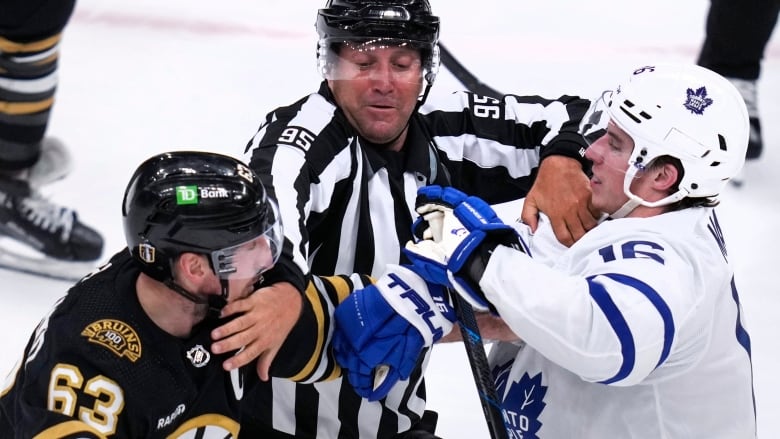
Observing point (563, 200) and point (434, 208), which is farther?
point (563, 200)

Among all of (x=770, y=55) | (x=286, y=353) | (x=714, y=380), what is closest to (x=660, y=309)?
(x=714, y=380)

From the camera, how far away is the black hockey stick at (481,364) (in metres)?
2.28

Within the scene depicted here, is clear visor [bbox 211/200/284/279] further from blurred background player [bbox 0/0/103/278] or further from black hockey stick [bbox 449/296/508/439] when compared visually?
blurred background player [bbox 0/0/103/278]

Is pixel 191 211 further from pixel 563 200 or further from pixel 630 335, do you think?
pixel 563 200

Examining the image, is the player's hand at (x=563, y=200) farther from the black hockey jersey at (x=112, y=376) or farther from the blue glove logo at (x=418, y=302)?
the black hockey jersey at (x=112, y=376)

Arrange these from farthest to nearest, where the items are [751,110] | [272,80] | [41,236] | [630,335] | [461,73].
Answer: [272,80] < [751,110] < [461,73] < [41,236] < [630,335]

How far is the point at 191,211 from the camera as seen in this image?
2.04 metres

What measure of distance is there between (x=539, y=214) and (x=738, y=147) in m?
0.55

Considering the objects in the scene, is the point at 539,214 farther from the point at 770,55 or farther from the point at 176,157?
the point at 770,55

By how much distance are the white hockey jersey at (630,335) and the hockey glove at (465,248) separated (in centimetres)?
3

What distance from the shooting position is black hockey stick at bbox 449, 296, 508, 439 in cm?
228

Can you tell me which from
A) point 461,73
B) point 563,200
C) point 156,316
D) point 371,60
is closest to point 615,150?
point 563,200

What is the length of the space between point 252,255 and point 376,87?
65cm

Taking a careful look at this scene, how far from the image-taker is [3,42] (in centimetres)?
386
